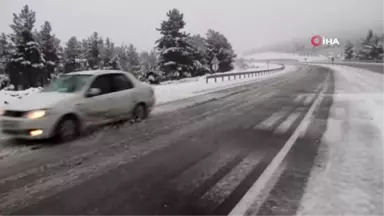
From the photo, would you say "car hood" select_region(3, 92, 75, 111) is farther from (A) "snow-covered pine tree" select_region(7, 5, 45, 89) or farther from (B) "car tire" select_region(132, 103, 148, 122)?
(A) "snow-covered pine tree" select_region(7, 5, 45, 89)

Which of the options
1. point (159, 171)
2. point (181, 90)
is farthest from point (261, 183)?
point (181, 90)

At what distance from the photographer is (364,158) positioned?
532cm

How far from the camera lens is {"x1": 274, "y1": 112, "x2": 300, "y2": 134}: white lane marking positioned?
7.54 metres

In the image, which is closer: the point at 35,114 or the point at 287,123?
the point at 35,114

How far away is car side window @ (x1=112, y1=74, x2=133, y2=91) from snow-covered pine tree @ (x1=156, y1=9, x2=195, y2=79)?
3545cm

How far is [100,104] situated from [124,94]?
3.30 ft

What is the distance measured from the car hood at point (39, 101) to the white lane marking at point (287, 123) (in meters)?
5.34

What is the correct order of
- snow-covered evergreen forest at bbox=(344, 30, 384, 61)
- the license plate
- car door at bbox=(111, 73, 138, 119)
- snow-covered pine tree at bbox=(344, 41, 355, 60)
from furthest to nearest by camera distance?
snow-covered pine tree at bbox=(344, 41, 355, 60)
snow-covered evergreen forest at bbox=(344, 30, 384, 61)
car door at bbox=(111, 73, 138, 119)
the license plate

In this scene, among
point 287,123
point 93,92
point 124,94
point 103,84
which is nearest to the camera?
point 93,92

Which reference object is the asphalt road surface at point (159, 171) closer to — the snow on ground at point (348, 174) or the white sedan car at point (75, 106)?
the snow on ground at point (348, 174)

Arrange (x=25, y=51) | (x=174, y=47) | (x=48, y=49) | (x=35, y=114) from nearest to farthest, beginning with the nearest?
(x=35, y=114)
(x=174, y=47)
(x=25, y=51)
(x=48, y=49)

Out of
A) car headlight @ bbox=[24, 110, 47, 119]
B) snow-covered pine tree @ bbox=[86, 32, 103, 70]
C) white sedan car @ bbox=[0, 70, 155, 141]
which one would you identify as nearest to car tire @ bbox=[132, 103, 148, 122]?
white sedan car @ bbox=[0, 70, 155, 141]

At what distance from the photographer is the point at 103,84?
7.72 meters

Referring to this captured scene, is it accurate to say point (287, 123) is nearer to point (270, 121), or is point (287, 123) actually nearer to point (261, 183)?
point (270, 121)
